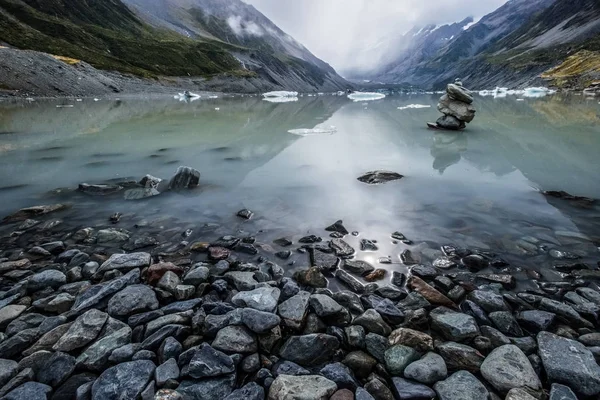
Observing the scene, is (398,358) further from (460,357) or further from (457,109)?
(457,109)

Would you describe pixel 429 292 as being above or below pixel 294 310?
below

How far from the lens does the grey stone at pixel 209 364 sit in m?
4.18

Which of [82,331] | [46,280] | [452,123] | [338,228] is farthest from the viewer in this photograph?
[452,123]

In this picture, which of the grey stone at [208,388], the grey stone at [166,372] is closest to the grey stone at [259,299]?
the grey stone at [208,388]

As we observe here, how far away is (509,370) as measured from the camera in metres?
4.25

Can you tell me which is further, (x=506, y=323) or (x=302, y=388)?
(x=506, y=323)

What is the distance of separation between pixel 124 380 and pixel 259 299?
227 cm

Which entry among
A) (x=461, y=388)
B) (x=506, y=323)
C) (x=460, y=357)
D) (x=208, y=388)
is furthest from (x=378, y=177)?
(x=208, y=388)

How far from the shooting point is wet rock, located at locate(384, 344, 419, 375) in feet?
14.7

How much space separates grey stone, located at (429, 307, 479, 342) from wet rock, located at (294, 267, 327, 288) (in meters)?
2.23

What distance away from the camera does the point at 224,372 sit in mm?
4230

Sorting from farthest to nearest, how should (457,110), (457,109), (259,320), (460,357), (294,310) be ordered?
(457,109) < (457,110) < (294,310) < (259,320) < (460,357)

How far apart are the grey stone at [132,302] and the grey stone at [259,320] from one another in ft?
6.10

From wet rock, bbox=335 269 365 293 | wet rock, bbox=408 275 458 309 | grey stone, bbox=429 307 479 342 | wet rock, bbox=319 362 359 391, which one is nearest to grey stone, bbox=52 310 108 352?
wet rock, bbox=319 362 359 391
